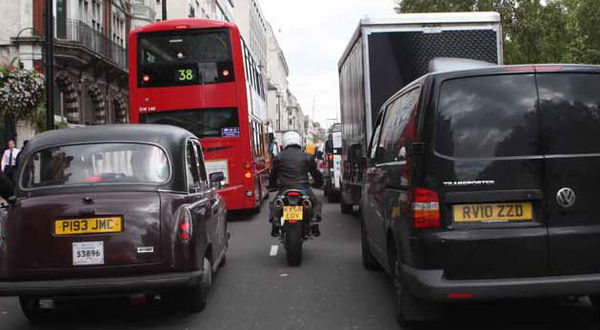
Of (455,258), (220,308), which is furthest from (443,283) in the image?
(220,308)

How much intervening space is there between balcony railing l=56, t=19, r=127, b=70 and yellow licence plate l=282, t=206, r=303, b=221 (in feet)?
68.6

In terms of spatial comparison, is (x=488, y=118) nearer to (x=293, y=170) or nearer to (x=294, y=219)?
(x=294, y=219)

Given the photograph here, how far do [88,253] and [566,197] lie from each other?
3.72 metres

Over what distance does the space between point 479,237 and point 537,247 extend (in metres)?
0.41

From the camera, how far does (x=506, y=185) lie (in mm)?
4934

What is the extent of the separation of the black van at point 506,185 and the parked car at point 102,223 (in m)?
2.02

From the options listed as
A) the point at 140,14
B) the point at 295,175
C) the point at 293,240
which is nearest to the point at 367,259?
the point at 293,240

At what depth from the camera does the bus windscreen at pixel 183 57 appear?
1459 centimetres

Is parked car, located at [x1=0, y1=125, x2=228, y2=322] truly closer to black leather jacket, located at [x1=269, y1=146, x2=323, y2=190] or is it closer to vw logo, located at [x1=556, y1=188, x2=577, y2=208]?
vw logo, located at [x1=556, y1=188, x2=577, y2=208]

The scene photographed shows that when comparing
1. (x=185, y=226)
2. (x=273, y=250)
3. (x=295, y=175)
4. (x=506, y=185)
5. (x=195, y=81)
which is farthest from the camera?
(x=195, y=81)

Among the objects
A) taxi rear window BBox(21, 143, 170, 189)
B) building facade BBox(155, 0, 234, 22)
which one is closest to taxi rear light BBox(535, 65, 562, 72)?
taxi rear window BBox(21, 143, 170, 189)

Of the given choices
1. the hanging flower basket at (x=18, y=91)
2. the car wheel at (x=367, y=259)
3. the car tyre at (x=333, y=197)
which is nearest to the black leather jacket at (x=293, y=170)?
the car wheel at (x=367, y=259)

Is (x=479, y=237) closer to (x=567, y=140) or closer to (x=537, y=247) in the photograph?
(x=537, y=247)

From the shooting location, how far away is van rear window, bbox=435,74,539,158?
4.98 metres
